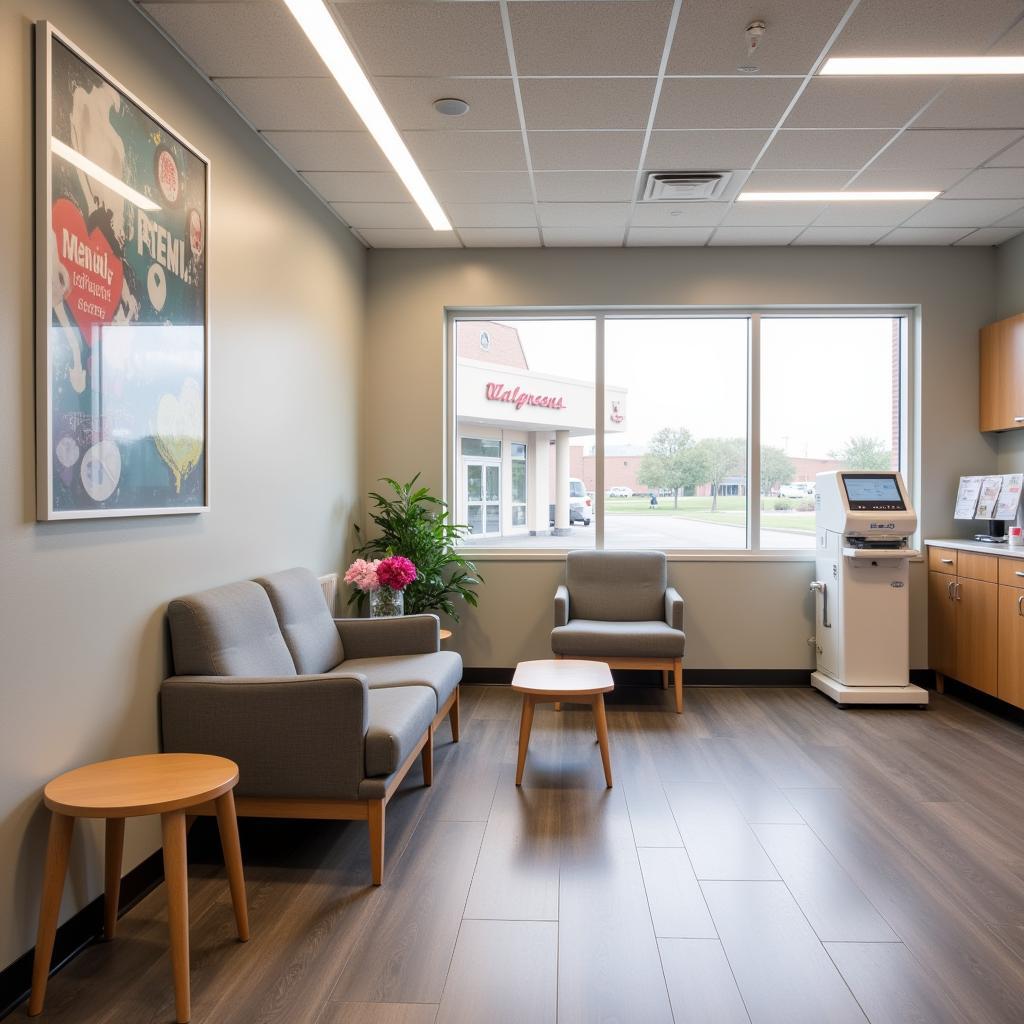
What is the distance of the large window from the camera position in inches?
177

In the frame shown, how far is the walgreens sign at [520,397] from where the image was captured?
464 centimetres

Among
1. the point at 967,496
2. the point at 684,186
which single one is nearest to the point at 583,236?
the point at 684,186

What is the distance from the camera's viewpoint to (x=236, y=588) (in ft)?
8.13

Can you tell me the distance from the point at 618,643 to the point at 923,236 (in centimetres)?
265

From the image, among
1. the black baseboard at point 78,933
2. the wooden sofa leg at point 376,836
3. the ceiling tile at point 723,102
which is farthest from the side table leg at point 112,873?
the ceiling tile at point 723,102

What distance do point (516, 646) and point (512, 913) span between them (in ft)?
8.20

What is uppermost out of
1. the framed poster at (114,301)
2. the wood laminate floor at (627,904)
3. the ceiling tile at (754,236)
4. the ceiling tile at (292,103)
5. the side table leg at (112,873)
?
the ceiling tile at (754,236)

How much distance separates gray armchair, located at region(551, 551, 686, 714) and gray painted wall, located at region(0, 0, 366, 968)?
136 centimetres

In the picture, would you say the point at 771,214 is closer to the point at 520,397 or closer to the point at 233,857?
the point at 520,397

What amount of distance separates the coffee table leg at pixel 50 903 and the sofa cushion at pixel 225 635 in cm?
63

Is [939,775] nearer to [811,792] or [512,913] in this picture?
[811,792]

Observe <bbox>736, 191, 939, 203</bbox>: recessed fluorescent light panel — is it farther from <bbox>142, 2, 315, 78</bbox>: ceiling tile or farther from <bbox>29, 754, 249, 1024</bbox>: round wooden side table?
<bbox>29, 754, 249, 1024</bbox>: round wooden side table

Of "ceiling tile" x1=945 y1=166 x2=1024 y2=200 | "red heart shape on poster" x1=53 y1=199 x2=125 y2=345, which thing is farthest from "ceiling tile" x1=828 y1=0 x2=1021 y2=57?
"red heart shape on poster" x1=53 y1=199 x2=125 y2=345

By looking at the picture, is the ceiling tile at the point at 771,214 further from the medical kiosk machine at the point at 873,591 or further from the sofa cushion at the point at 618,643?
the sofa cushion at the point at 618,643
